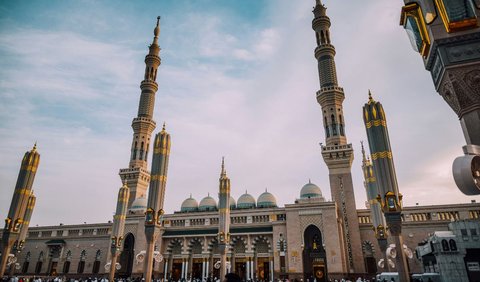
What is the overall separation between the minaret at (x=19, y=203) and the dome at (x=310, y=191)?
32861mm

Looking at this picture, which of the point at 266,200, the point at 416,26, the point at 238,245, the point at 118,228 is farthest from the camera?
the point at 266,200

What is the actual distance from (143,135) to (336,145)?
33219mm

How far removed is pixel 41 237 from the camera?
50.8 metres

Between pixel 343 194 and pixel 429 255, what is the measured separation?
510 inches

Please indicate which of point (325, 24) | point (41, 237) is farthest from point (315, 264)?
point (41, 237)

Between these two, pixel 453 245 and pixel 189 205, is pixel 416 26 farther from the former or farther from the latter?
pixel 189 205

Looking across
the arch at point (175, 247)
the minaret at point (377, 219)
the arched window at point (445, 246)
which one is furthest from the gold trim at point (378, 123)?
the arch at point (175, 247)

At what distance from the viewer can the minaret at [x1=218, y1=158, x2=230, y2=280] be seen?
3341 centimetres

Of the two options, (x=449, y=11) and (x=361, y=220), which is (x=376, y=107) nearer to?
(x=449, y=11)

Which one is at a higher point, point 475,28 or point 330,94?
point 330,94

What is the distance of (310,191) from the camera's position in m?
43.1

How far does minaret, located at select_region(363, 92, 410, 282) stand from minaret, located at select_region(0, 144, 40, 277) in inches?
1140

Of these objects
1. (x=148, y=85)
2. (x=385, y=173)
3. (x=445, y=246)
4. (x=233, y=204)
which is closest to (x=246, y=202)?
(x=233, y=204)

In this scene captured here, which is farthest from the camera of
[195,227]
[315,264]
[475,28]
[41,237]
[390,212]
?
[41,237]
